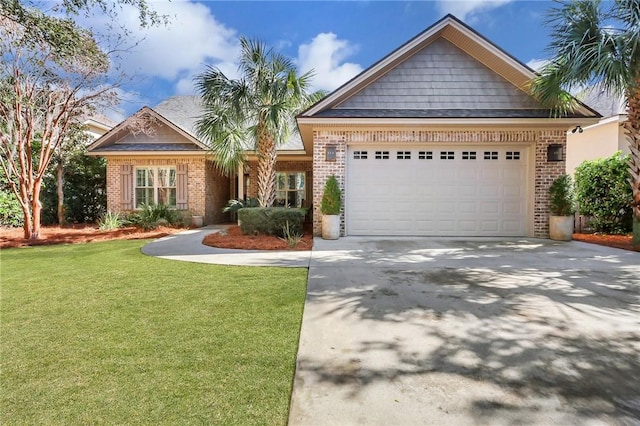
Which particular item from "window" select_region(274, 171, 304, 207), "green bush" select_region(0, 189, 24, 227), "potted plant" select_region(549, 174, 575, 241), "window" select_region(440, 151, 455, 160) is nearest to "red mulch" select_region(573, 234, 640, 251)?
"potted plant" select_region(549, 174, 575, 241)

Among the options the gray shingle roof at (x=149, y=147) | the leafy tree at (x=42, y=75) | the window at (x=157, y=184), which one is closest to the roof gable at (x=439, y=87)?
the leafy tree at (x=42, y=75)

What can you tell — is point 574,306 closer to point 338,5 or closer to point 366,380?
point 366,380

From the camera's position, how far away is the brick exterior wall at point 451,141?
916 cm

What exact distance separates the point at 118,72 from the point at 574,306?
12.8 meters

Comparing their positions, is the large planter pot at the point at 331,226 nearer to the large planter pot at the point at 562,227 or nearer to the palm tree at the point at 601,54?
the large planter pot at the point at 562,227

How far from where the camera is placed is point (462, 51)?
391 inches

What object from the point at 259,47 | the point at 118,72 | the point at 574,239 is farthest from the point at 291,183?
the point at 574,239

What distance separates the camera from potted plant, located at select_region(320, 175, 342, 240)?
29.4 ft

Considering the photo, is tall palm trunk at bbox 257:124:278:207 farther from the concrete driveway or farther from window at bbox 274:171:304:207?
the concrete driveway

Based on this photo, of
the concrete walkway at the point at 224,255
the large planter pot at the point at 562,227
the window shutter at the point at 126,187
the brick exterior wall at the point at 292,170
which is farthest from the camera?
the brick exterior wall at the point at 292,170

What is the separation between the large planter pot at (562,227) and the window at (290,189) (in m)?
9.48

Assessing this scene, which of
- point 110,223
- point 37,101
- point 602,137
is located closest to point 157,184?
point 110,223

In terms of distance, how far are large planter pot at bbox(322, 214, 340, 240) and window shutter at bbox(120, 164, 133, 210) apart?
31.4ft

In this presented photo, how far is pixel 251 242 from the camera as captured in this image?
8508 millimetres
